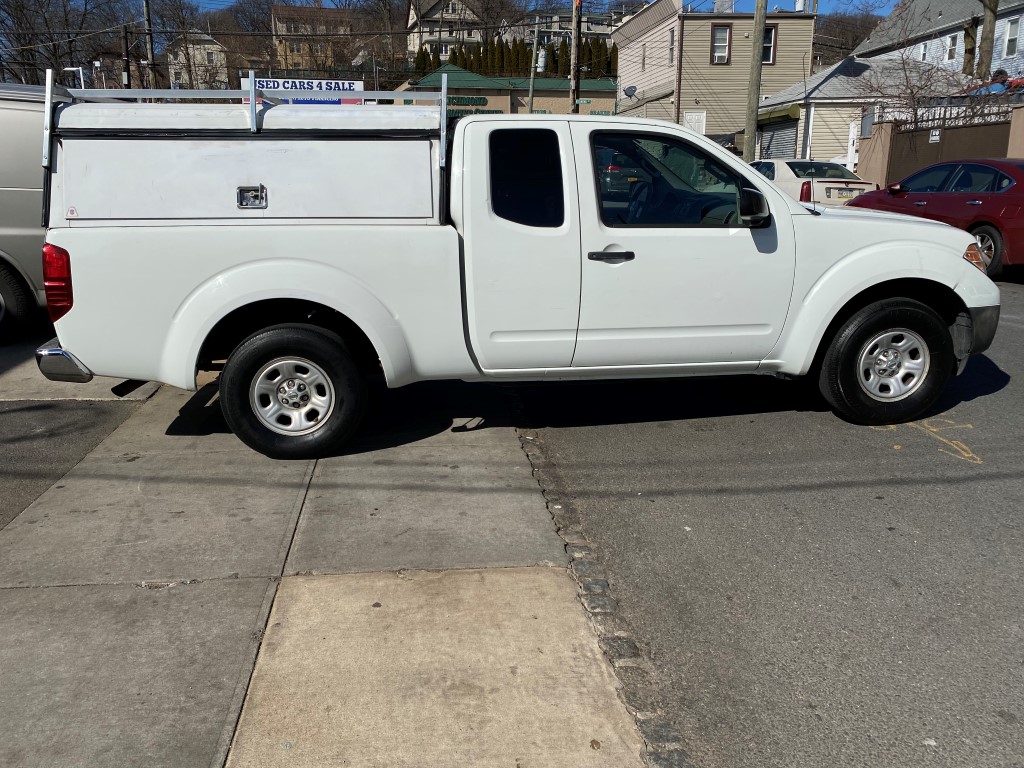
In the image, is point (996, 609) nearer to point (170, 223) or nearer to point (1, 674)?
point (1, 674)

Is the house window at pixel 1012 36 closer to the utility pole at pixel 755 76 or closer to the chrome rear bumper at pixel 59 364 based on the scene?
the utility pole at pixel 755 76

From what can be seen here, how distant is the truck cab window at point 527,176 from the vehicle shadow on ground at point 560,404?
156 centimetres

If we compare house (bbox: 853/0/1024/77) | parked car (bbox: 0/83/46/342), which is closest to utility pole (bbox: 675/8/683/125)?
house (bbox: 853/0/1024/77)

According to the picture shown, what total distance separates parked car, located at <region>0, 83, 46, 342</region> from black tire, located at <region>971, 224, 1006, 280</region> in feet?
35.2

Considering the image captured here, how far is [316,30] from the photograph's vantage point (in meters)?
53.5

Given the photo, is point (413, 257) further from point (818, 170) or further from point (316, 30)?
point (316, 30)

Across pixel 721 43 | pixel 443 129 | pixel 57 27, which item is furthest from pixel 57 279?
pixel 57 27

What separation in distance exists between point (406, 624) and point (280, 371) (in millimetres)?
2125

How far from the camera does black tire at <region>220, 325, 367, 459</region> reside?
4.95 metres

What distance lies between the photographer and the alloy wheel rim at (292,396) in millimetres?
5020

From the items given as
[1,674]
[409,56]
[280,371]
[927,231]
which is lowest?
[1,674]

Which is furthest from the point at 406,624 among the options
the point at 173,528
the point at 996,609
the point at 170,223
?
the point at 170,223

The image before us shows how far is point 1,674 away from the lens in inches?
123

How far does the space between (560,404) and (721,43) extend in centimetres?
3783
